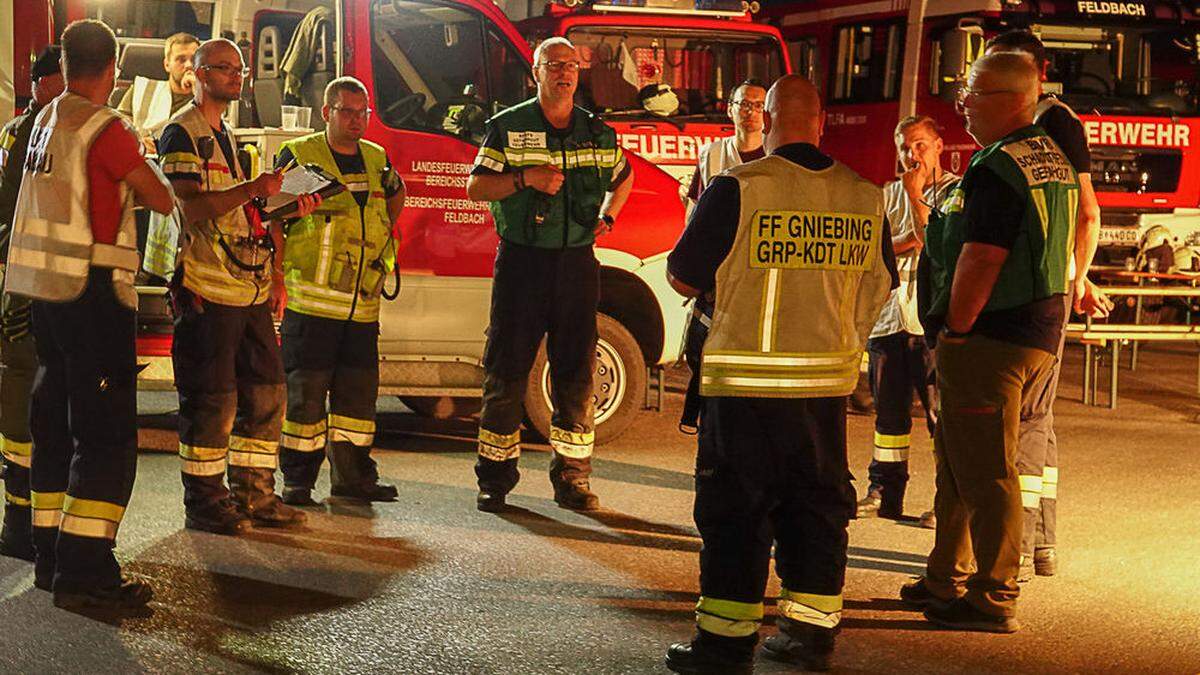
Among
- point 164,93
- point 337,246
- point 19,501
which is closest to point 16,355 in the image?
point 19,501

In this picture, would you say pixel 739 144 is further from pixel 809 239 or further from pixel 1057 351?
pixel 809 239

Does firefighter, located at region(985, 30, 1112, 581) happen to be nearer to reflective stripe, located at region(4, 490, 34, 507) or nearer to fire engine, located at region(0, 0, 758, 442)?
fire engine, located at region(0, 0, 758, 442)

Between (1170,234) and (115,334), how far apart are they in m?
10.3

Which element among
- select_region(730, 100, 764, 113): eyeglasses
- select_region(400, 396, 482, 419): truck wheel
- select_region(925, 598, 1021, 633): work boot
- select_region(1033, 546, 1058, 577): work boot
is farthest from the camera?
select_region(400, 396, 482, 419): truck wheel

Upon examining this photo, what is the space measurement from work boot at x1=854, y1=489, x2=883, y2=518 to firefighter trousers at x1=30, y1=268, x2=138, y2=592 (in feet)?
11.5

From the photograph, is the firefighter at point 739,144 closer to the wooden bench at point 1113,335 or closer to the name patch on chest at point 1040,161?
the name patch on chest at point 1040,161

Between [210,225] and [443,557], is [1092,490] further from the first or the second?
[210,225]

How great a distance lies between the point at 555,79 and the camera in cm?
710

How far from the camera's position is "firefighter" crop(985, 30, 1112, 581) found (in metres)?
5.97

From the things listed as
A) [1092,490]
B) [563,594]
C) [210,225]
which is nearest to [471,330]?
[210,225]

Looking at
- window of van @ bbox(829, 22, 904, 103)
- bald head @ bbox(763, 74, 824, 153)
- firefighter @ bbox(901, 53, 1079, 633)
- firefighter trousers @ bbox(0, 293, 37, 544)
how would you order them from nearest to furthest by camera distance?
bald head @ bbox(763, 74, 824, 153)
firefighter @ bbox(901, 53, 1079, 633)
firefighter trousers @ bbox(0, 293, 37, 544)
window of van @ bbox(829, 22, 904, 103)

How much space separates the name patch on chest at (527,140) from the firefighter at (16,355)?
1.94 metres

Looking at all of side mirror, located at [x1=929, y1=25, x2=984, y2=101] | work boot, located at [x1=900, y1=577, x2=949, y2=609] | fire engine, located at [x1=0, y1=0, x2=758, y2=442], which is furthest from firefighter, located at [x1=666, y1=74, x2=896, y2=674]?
side mirror, located at [x1=929, y1=25, x2=984, y2=101]

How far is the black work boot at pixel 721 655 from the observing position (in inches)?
190
